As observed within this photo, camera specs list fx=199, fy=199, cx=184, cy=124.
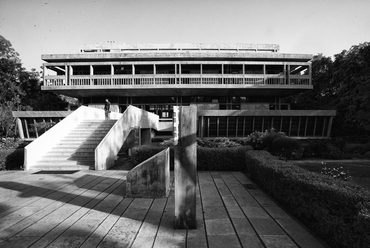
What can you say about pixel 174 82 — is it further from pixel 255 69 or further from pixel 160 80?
pixel 255 69

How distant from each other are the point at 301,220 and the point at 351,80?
1181 inches

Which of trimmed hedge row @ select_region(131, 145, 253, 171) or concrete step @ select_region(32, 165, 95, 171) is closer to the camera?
trimmed hedge row @ select_region(131, 145, 253, 171)

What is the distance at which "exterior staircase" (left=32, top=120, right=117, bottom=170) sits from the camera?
31.8 ft

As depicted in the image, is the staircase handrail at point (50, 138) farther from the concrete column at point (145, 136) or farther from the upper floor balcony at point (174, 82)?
the upper floor balcony at point (174, 82)

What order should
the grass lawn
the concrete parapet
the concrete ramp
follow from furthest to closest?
1. the concrete ramp
2. the grass lawn
3. the concrete parapet

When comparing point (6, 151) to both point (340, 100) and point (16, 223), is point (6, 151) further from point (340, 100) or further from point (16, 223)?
point (340, 100)

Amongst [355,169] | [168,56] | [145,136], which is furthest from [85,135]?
[168,56]

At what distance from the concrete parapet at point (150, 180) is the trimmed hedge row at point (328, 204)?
3128 mm

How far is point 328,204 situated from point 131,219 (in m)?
3.80

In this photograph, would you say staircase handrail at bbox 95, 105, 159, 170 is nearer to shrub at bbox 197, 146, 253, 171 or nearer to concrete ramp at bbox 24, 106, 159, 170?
concrete ramp at bbox 24, 106, 159, 170

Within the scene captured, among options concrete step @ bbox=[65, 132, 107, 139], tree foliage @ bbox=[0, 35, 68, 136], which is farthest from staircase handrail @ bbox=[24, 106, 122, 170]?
tree foliage @ bbox=[0, 35, 68, 136]

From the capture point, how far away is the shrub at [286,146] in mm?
12344

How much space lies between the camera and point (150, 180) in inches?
231

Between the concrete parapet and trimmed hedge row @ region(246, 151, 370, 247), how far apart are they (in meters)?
3.13
